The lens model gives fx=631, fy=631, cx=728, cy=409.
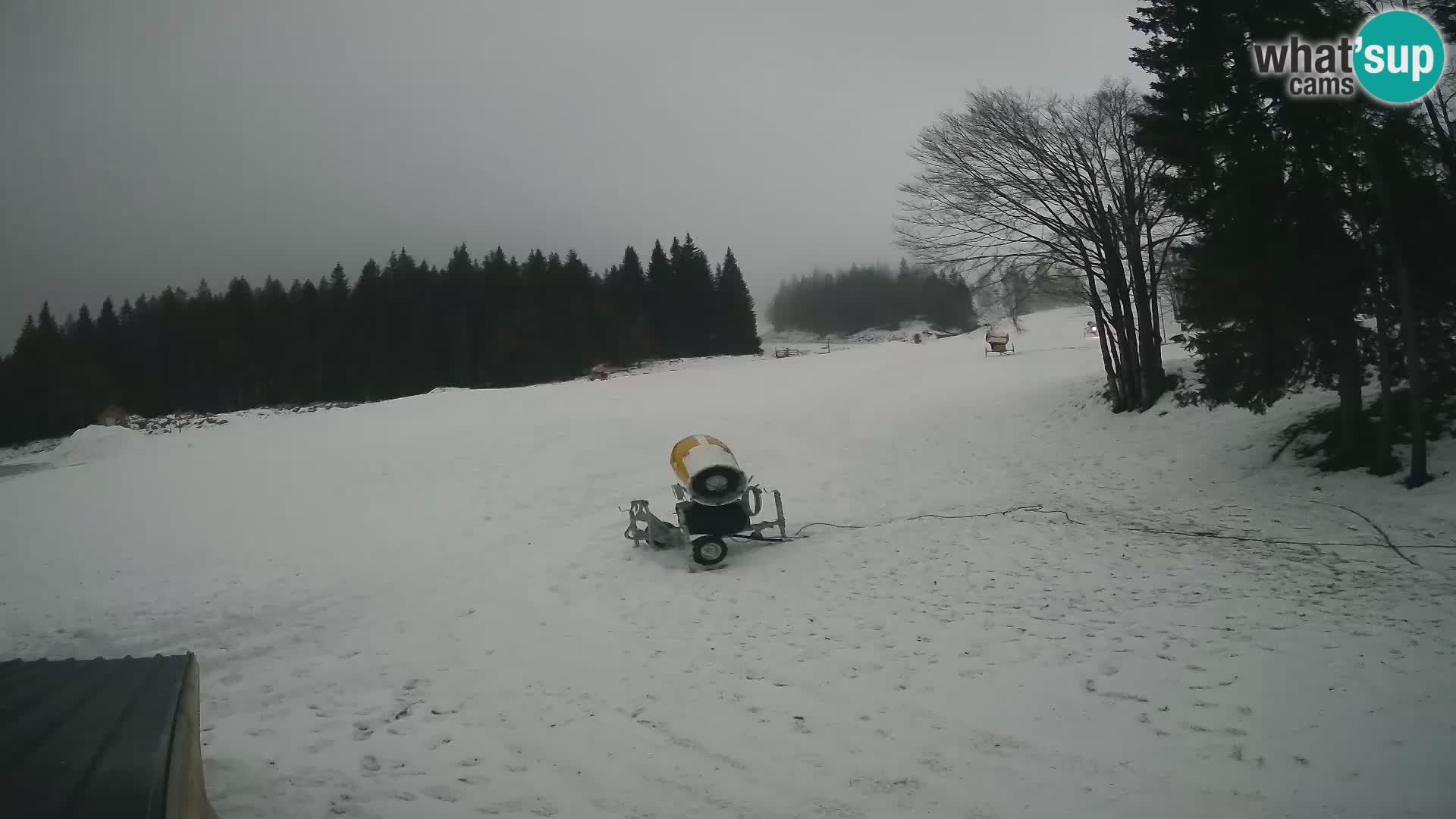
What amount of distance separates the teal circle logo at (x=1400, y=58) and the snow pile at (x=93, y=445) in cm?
2675

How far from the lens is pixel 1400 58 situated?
7.81 metres

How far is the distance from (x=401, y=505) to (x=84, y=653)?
578cm

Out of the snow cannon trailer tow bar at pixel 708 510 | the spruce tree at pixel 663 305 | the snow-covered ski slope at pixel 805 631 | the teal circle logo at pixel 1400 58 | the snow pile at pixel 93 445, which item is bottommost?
the snow-covered ski slope at pixel 805 631

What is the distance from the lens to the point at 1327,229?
28.3 feet

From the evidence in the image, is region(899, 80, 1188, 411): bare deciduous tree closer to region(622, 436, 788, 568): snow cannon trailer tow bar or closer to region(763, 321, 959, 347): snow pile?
region(622, 436, 788, 568): snow cannon trailer tow bar

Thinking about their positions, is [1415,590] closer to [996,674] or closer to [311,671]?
[996,674]

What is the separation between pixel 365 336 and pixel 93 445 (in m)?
24.0

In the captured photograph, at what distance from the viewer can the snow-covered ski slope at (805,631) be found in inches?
146

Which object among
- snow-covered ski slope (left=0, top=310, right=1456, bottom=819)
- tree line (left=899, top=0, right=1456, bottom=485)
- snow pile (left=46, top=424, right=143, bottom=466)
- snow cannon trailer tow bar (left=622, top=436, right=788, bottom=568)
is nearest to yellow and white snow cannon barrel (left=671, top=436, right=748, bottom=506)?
snow cannon trailer tow bar (left=622, top=436, right=788, bottom=568)

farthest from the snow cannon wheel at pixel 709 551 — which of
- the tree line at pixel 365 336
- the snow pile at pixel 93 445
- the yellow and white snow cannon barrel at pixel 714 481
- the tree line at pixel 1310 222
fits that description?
the tree line at pixel 365 336

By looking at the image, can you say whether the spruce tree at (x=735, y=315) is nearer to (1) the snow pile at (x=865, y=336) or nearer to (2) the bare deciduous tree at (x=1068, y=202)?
(1) the snow pile at (x=865, y=336)

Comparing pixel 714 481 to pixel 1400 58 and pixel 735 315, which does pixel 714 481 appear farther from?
pixel 735 315

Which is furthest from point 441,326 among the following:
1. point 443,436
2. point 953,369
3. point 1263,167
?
point 1263,167

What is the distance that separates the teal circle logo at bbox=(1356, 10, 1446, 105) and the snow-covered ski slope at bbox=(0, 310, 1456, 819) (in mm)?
4797
